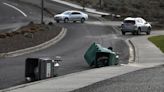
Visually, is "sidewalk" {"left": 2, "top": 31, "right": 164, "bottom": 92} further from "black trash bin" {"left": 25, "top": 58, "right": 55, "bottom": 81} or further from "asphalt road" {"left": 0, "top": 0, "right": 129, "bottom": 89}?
"asphalt road" {"left": 0, "top": 0, "right": 129, "bottom": 89}

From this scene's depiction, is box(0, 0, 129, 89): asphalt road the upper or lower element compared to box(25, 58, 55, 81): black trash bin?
lower

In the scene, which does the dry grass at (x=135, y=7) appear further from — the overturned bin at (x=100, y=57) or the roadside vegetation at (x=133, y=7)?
the overturned bin at (x=100, y=57)

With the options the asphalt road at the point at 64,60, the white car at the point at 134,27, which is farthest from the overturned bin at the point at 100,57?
the white car at the point at 134,27

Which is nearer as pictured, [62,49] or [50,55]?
[50,55]

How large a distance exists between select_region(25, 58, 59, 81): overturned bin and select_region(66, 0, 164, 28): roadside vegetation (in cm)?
6377

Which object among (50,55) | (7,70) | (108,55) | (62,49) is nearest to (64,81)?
(7,70)

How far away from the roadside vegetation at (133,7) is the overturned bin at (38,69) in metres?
63.8

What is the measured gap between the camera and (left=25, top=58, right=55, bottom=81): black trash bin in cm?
1911

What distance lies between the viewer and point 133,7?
96.0m

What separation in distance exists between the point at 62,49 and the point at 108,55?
1085 centimetres

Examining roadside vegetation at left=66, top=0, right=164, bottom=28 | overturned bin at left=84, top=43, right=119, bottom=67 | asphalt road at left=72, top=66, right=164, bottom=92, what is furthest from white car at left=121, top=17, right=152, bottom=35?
asphalt road at left=72, top=66, right=164, bottom=92

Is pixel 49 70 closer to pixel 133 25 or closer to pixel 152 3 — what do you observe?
pixel 133 25

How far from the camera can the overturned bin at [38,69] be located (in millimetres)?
19109

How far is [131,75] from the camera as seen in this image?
20203 millimetres
